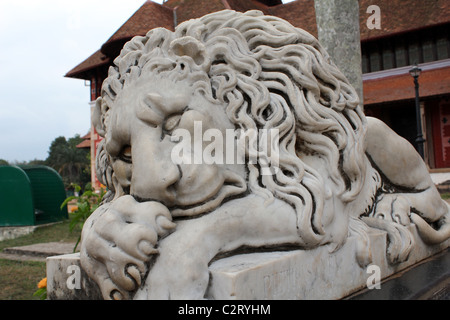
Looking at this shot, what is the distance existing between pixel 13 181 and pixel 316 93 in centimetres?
815

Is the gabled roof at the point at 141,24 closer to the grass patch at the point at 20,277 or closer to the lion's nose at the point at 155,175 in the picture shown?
the grass patch at the point at 20,277

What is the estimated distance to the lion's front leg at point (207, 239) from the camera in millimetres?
1245

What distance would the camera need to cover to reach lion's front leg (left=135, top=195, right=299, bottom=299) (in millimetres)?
1245

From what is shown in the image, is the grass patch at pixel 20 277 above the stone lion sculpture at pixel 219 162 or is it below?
below

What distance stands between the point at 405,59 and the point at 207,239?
15.8 metres

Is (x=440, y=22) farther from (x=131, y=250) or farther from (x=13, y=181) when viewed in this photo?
(x=131, y=250)

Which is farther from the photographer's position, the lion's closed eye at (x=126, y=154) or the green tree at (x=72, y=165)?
the green tree at (x=72, y=165)

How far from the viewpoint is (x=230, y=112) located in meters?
1.57

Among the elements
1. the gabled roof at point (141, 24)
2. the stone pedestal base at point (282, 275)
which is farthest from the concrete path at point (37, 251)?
the gabled roof at point (141, 24)

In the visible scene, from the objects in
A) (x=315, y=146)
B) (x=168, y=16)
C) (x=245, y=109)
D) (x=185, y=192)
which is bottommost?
(x=185, y=192)

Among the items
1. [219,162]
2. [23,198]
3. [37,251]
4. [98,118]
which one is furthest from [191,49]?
[23,198]

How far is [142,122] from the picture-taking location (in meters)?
1.45

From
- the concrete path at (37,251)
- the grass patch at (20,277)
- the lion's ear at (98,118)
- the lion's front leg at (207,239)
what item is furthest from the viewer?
the concrete path at (37,251)

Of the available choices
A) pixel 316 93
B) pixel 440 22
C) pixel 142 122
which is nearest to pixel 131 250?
pixel 142 122
